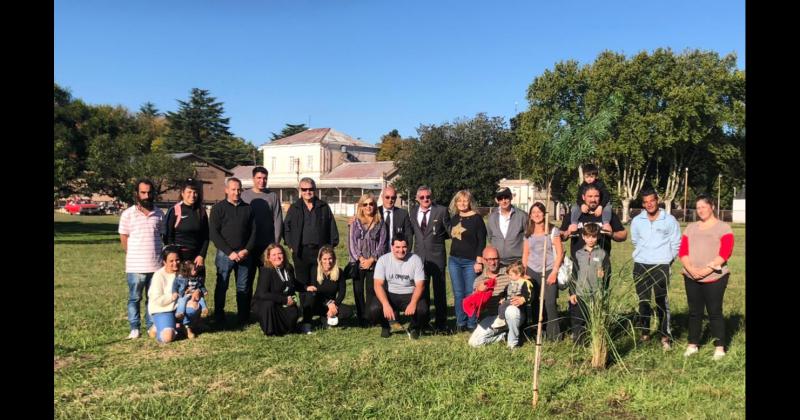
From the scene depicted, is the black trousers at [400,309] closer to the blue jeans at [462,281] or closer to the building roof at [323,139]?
the blue jeans at [462,281]

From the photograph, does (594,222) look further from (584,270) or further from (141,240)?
(141,240)

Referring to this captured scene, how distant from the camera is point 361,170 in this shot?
61.8m

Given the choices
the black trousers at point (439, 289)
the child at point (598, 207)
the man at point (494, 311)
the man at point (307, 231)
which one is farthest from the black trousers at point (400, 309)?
the child at point (598, 207)

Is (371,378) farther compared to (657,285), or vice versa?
(657,285)

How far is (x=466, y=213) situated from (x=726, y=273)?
2.86 meters

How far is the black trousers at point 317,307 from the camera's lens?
7305 millimetres

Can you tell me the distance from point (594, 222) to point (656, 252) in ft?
2.36

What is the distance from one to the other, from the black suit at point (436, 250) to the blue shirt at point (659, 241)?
2.23 metres

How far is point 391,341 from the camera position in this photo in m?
6.64

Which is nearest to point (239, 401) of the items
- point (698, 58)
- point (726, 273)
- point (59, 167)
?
point (726, 273)

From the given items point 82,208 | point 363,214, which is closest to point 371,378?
point 363,214

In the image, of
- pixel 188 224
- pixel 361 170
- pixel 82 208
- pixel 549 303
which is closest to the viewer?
pixel 549 303

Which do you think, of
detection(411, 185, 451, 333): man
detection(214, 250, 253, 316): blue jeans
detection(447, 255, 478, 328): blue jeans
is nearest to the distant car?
detection(214, 250, 253, 316): blue jeans

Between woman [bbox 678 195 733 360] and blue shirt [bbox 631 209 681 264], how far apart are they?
220 millimetres
